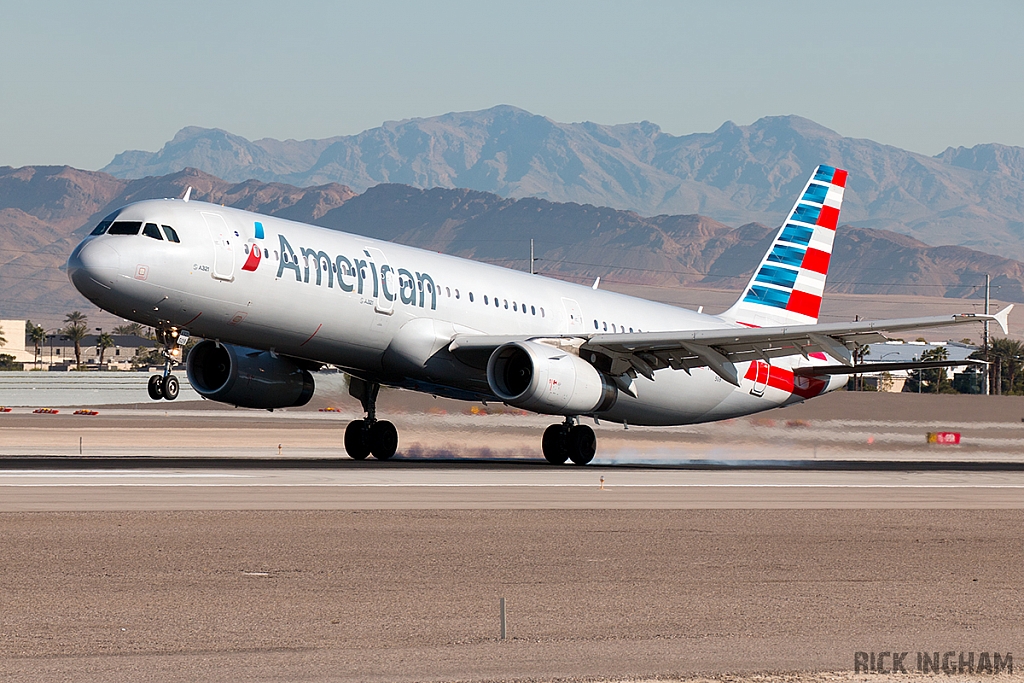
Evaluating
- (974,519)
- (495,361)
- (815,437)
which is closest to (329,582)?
(974,519)

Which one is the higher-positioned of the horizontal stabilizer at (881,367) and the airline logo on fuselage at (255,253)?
the airline logo on fuselage at (255,253)

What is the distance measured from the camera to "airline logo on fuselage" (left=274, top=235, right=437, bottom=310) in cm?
2992

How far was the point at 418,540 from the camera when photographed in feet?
55.4

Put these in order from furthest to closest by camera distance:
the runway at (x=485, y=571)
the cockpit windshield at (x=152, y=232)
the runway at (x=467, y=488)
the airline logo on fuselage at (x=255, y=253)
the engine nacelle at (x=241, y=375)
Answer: the engine nacelle at (x=241, y=375)
the airline logo on fuselage at (x=255, y=253)
the cockpit windshield at (x=152, y=232)
the runway at (x=467, y=488)
the runway at (x=485, y=571)

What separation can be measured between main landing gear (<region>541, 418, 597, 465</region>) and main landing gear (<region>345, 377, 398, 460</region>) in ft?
15.0

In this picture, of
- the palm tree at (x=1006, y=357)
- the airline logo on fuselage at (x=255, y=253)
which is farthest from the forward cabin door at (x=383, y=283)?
the palm tree at (x=1006, y=357)

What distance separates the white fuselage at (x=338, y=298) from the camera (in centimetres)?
2808

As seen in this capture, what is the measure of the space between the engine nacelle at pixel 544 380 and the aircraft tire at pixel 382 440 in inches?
205

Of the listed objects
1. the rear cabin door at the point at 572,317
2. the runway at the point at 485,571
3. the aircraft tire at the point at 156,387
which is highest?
the rear cabin door at the point at 572,317

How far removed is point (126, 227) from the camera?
28406 mm

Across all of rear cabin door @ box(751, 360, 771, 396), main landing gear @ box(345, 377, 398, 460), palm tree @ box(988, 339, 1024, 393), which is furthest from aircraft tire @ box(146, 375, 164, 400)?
palm tree @ box(988, 339, 1024, 393)

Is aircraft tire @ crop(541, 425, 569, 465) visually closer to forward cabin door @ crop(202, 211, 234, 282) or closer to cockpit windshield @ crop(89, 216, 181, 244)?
forward cabin door @ crop(202, 211, 234, 282)

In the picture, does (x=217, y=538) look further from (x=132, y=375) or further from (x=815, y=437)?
(x=132, y=375)

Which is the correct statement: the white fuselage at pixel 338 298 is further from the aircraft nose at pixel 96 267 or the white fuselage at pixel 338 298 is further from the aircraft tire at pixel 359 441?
the aircraft tire at pixel 359 441
